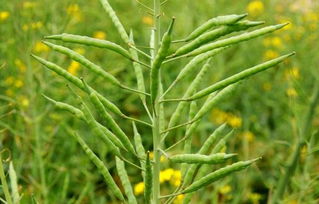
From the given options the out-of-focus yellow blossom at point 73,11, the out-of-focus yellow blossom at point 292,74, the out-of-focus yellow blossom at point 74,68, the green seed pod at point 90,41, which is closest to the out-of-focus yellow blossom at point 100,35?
the out-of-focus yellow blossom at point 73,11

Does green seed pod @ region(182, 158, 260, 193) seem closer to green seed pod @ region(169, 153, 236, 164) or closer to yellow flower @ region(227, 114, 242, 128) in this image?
green seed pod @ region(169, 153, 236, 164)

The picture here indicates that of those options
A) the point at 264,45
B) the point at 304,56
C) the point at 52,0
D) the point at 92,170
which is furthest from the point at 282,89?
the point at 52,0

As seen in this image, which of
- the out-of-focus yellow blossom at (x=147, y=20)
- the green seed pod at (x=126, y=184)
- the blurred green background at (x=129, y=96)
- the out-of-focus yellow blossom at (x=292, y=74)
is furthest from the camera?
the out-of-focus yellow blossom at (x=147, y=20)

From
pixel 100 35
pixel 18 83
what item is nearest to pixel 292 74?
pixel 18 83

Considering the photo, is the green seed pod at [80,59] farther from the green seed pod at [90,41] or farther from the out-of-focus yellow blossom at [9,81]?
the out-of-focus yellow blossom at [9,81]

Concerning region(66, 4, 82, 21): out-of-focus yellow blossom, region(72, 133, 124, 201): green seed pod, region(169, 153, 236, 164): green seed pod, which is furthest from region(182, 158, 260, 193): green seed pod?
region(66, 4, 82, 21): out-of-focus yellow blossom

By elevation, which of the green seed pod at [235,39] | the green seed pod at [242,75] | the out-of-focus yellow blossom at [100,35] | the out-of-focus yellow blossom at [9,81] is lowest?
the out-of-focus yellow blossom at [9,81]
